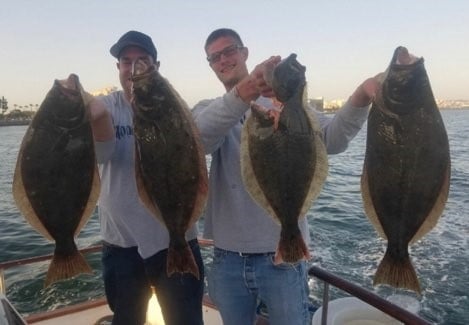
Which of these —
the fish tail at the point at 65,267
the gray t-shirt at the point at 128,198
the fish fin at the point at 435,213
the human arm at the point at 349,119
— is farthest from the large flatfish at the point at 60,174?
the fish fin at the point at 435,213

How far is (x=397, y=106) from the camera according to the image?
8.21 ft

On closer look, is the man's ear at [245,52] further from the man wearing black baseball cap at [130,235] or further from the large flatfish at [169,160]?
the large flatfish at [169,160]

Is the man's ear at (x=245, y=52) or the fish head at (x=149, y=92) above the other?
the man's ear at (x=245, y=52)

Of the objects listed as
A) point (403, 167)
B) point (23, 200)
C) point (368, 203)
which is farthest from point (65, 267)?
point (403, 167)

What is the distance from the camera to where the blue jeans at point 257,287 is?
11.6 feet

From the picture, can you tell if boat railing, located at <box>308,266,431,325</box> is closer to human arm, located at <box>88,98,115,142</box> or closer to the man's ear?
the man's ear

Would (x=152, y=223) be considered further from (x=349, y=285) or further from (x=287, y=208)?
(x=349, y=285)

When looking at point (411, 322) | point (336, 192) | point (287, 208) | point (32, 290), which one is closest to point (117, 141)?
point (287, 208)

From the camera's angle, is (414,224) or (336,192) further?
(336,192)

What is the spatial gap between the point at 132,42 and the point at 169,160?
1.36m

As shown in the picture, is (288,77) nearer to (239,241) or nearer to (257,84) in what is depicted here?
(257,84)

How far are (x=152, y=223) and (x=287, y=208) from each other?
1318mm

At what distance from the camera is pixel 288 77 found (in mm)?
2541

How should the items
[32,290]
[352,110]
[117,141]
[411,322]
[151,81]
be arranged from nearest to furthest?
[151,81]
[352,110]
[411,322]
[117,141]
[32,290]
